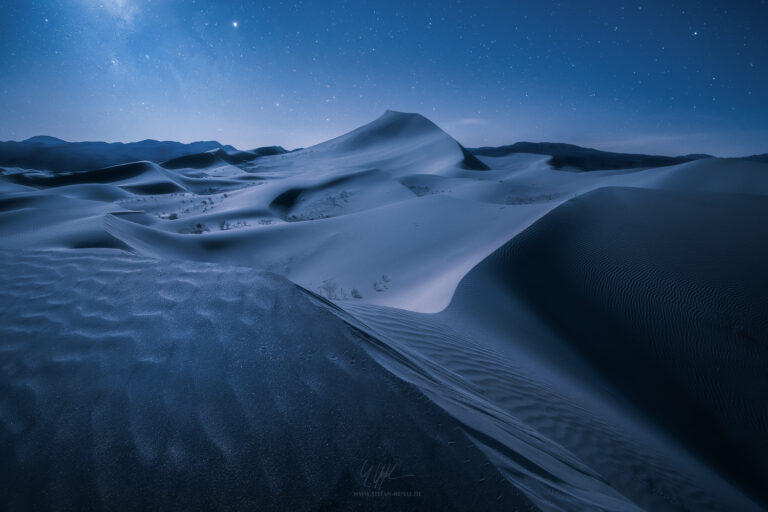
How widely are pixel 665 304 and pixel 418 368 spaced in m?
4.03

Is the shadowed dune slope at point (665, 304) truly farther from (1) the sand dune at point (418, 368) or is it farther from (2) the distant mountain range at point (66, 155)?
(2) the distant mountain range at point (66, 155)

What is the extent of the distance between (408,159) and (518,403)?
31.7 metres

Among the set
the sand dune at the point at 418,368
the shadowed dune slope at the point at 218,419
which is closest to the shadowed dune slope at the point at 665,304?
the sand dune at the point at 418,368

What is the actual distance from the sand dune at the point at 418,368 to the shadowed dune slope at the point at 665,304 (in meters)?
0.02

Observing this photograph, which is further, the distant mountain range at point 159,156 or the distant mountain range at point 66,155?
the distant mountain range at point 159,156

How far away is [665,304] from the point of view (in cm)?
404

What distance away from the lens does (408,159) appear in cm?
3231

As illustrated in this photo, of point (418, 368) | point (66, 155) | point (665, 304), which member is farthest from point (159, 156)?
point (665, 304)

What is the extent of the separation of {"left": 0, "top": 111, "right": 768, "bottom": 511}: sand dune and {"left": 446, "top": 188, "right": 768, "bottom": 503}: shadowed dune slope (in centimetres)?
2

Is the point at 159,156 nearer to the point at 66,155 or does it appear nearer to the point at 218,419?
the point at 66,155

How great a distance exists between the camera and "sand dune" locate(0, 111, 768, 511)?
100cm

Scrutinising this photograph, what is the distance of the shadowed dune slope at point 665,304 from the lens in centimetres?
295

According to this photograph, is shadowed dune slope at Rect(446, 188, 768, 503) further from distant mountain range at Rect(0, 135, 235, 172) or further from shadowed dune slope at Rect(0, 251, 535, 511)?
distant mountain range at Rect(0, 135, 235, 172)

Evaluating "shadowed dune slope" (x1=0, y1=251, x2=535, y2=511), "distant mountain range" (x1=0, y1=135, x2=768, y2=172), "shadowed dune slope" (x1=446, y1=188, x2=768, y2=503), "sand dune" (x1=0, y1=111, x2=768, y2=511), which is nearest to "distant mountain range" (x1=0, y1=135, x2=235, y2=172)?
"distant mountain range" (x1=0, y1=135, x2=768, y2=172)
